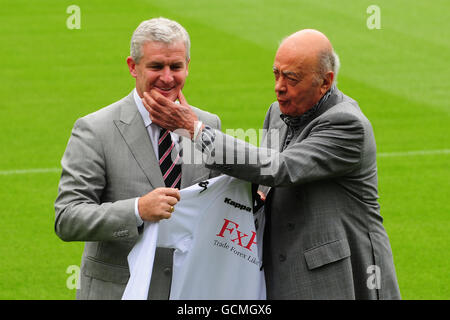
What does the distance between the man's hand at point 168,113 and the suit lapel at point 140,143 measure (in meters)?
0.21

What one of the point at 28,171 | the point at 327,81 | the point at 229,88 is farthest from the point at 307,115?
the point at 229,88

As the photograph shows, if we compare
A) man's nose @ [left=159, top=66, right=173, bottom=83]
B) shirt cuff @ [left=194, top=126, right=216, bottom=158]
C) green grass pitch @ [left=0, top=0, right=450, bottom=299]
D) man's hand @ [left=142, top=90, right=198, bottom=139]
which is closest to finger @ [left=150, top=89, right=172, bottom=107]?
man's hand @ [left=142, top=90, right=198, bottom=139]

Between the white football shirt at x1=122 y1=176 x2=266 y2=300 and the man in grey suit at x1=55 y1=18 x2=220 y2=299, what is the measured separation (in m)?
0.09

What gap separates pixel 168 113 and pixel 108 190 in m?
0.49

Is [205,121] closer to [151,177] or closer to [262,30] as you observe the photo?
[151,177]

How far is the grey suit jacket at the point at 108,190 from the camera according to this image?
4.15 m

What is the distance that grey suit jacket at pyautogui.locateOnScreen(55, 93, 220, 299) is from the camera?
4148mm

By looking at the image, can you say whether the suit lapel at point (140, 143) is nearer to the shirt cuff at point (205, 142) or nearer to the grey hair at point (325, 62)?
the shirt cuff at point (205, 142)

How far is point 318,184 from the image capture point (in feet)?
14.7

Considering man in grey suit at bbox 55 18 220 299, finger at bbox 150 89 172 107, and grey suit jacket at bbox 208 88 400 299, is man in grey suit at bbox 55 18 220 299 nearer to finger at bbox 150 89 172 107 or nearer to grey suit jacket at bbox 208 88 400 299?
finger at bbox 150 89 172 107

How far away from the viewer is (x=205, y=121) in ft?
15.2

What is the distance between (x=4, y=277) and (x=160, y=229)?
3.85 meters

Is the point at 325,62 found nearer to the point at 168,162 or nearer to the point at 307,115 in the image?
the point at 307,115
